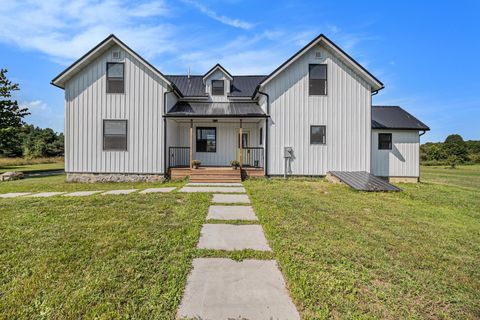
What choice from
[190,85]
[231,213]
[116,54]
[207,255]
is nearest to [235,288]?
[207,255]

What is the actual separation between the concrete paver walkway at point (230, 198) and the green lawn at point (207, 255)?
900 millimetres

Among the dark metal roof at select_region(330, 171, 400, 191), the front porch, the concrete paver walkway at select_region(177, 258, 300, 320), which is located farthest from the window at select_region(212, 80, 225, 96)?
the concrete paver walkway at select_region(177, 258, 300, 320)

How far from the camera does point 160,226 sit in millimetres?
4215

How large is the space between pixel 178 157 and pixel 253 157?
13.7ft

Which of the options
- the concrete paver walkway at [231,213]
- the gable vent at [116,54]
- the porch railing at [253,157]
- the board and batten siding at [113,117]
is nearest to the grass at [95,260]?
the concrete paver walkway at [231,213]

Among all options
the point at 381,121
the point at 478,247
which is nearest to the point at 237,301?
the point at 478,247

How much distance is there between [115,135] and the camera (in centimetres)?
1091

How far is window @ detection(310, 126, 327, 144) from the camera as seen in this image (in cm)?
1103

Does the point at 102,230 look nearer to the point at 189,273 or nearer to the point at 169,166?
the point at 189,273

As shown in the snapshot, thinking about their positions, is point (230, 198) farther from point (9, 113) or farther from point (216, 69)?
point (9, 113)

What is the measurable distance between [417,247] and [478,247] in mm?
1069

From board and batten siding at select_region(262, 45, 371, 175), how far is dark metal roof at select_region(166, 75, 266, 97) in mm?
3449

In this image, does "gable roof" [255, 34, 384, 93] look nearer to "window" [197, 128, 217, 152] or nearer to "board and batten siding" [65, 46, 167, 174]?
"window" [197, 128, 217, 152]

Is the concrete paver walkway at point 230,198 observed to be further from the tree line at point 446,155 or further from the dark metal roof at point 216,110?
the tree line at point 446,155
